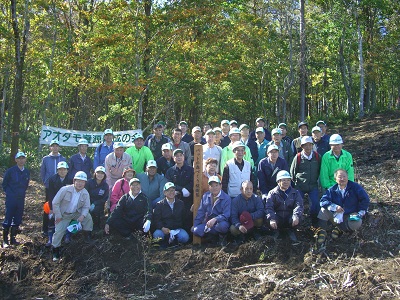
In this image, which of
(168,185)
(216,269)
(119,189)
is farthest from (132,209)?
(216,269)

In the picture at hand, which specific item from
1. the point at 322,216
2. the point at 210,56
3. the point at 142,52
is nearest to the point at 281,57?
the point at 210,56

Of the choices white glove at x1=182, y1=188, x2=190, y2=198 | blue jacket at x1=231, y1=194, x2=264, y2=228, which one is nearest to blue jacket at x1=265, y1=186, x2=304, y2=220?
blue jacket at x1=231, y1=194, x2=264, y2=228

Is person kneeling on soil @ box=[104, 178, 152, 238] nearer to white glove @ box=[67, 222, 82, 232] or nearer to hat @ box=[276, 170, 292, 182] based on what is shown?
white glove @ box=[67, 222, 82, 232]

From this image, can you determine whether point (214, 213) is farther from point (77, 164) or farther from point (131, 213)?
point (77, 164)

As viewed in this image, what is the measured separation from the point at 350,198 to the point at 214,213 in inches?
91.9

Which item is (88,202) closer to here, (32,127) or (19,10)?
(19,10)

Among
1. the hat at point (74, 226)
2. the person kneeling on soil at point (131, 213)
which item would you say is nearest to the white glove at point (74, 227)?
the hat at point (74, 226)

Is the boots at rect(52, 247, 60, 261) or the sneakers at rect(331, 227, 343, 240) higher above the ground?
the sneakers at rect(331, 227, 343, 240)

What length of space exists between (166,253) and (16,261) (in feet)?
8.81

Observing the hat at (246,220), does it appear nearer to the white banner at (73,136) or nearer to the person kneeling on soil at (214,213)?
the person kneeling on soil at (214,213)

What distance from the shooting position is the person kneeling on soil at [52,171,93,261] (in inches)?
284

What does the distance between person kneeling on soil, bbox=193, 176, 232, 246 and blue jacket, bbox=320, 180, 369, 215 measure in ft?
5.48

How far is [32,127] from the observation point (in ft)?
96.2

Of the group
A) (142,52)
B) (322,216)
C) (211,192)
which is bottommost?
(322,216)
